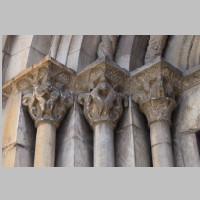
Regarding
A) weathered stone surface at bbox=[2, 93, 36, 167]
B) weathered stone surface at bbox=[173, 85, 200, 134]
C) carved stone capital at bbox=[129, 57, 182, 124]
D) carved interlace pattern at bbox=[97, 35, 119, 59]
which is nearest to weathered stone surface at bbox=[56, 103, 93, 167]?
weathered stone surface at bbox=[2, 93, 36, 167]

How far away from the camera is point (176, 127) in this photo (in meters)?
3.85

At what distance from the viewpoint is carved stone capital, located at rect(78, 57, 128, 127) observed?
3.75 metres

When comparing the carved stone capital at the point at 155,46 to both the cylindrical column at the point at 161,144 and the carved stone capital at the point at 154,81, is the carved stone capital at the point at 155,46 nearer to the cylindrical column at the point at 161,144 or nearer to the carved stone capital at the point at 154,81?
the carved stone capital at the point at 154,81

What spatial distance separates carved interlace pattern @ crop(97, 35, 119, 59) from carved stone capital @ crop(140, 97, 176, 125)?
690mm

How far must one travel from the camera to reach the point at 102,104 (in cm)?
373

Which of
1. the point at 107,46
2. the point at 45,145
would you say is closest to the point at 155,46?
the point at 107,46

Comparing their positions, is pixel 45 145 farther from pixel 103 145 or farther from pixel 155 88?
pixel 155 88

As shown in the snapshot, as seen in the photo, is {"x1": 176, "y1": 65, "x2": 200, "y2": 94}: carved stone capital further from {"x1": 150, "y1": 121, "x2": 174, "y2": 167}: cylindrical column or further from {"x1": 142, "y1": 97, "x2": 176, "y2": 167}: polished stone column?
{"x1": 150, "y1": 121, "x2": 174, "y2": 167}: cylindrical column

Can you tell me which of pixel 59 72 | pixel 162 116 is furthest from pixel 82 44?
pixel 162 116

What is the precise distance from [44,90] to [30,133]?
1.24 feet

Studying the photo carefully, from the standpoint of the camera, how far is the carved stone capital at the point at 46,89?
3773 millimetres

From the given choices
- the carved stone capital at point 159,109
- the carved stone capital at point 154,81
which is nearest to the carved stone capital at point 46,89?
the carved stone capital at point 154,81

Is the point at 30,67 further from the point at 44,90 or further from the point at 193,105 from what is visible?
the point at 193,105

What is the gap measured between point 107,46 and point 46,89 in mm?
821
